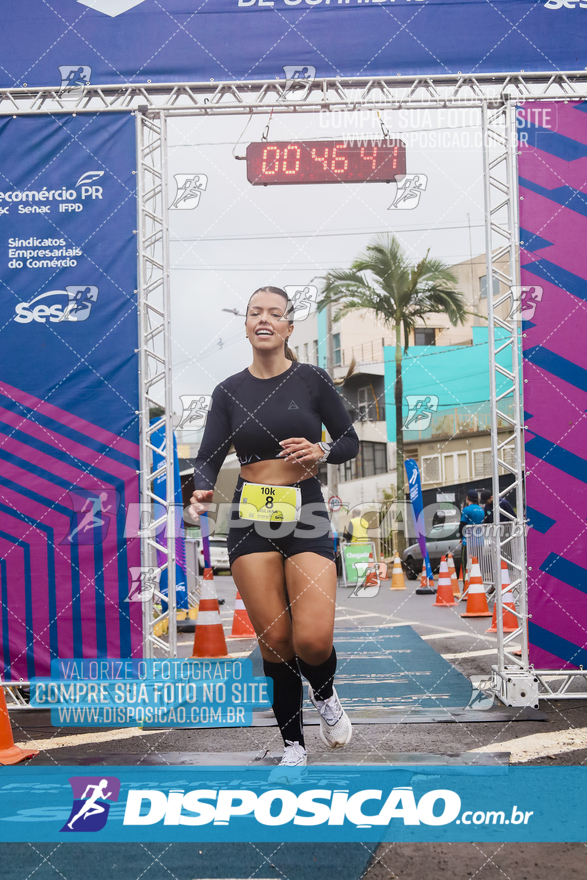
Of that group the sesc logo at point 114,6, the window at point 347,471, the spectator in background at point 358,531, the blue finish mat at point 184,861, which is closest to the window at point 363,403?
the window at point 347,471

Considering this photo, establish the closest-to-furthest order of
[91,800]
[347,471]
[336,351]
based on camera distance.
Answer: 1. [91,800]
2. [336,351]
3. [347,471]

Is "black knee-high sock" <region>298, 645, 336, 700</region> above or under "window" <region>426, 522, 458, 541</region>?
above

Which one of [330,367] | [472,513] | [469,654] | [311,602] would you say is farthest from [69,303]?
[330,367]

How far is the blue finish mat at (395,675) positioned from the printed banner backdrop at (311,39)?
450cm

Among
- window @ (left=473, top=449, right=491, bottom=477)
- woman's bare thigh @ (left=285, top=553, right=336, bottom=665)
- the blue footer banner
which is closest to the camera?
the blue footer banner

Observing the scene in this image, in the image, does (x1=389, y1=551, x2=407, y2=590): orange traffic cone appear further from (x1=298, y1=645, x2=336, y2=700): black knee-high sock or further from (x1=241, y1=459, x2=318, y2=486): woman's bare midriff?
(x1=241, y1=459, x2=318, y2=486): woman's bare midriff

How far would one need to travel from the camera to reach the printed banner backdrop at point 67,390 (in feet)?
19.6

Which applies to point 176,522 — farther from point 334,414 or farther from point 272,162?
point 334,414

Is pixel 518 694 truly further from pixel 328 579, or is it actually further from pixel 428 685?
pixel 328 579

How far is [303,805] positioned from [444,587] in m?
8.82

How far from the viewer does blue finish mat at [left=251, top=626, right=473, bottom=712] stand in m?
6.01

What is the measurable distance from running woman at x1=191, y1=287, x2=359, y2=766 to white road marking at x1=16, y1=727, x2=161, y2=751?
1709 mm

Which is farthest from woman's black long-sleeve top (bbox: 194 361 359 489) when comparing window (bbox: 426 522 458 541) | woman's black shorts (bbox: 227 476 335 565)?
window (bbox: 426 522 458 541)

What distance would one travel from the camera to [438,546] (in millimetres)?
17625
